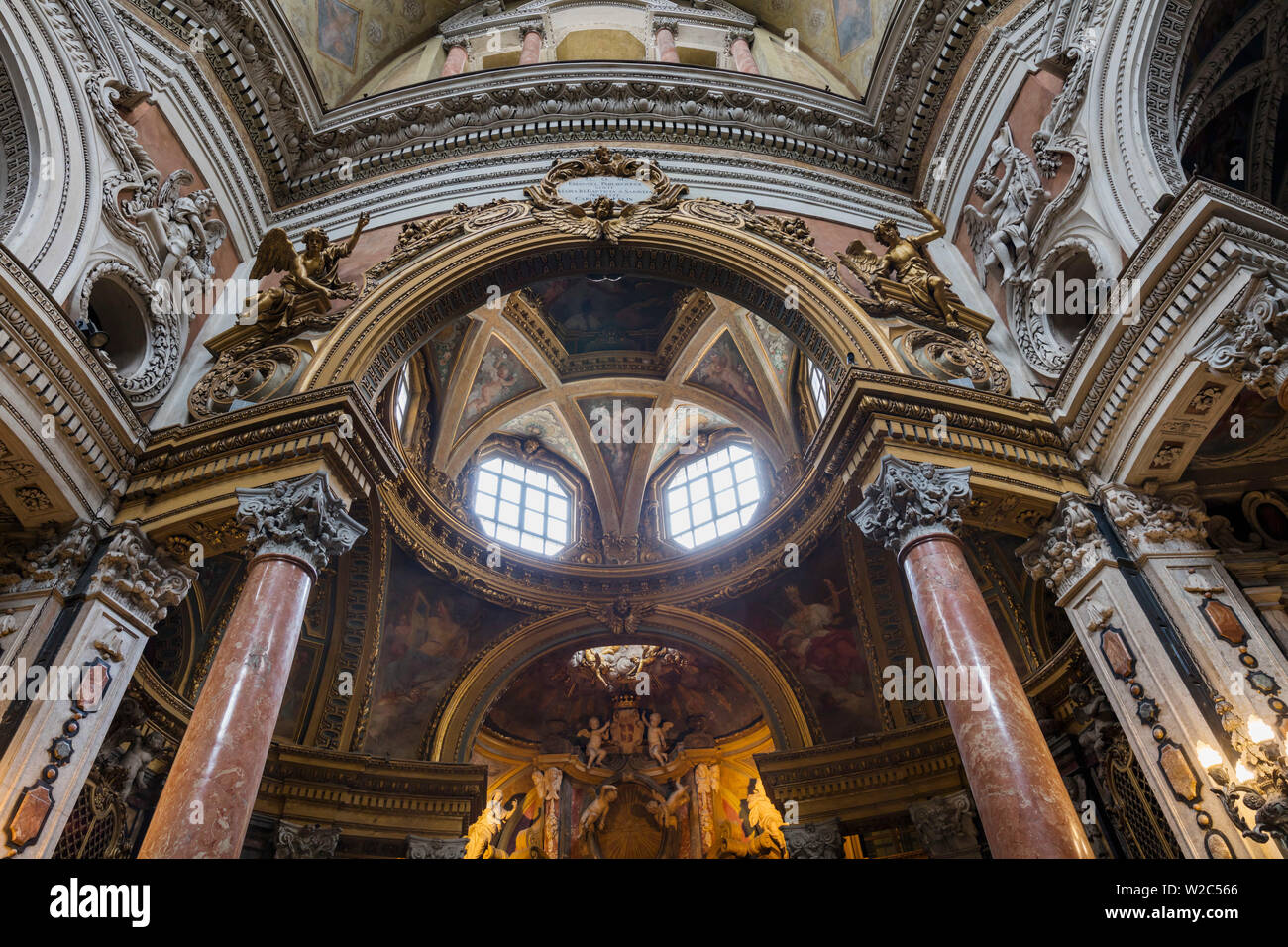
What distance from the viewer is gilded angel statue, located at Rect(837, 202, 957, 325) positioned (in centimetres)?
923

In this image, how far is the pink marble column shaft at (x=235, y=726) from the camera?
204 inches

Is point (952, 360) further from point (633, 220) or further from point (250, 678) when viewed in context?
point (250, 678)

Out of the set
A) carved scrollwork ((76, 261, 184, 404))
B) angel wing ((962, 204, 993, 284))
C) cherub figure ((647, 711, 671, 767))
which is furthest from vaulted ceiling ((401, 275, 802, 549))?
carved scrollwork ((76, 261, 184, 404))

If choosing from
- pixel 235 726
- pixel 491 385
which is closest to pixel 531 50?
pixel 491 385

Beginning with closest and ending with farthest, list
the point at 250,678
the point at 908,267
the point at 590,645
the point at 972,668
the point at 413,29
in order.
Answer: the point at 972,668, the point at 250,678, the point at 908,267, the point at 590,645, the point at 413,29

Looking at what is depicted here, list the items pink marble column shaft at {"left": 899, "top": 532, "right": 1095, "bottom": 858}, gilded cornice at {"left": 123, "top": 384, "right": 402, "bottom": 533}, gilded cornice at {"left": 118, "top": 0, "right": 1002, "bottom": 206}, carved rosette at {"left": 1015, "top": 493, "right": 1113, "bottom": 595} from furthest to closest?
gilded cornice at {"left": 118, "top": 0, "right": 1002, "bottom": 206} → gilded cornice at {"left": 123, "top": 384, "right": 402, "bottom": 533} → carved rosette at {"left": 1015, "top": 493, "right": 1113, "bottom": 595} → pink marble column shaft at {"left": 899, "top": 532, "right": 1095, "bottom": 858}

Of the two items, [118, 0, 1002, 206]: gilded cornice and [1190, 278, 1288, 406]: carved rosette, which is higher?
[118, 0, 1002, 206]: gilded cornice

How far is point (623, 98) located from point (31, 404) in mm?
9305

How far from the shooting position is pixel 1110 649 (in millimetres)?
6293

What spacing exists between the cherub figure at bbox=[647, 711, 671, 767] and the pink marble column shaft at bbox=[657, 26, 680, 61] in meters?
12.8

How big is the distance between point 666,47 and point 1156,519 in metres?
14.4

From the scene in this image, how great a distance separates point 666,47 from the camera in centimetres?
1716

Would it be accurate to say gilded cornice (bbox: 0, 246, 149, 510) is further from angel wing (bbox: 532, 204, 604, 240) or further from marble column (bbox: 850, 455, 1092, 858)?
marble column (bbox: 850, 455, 1092, 858)
